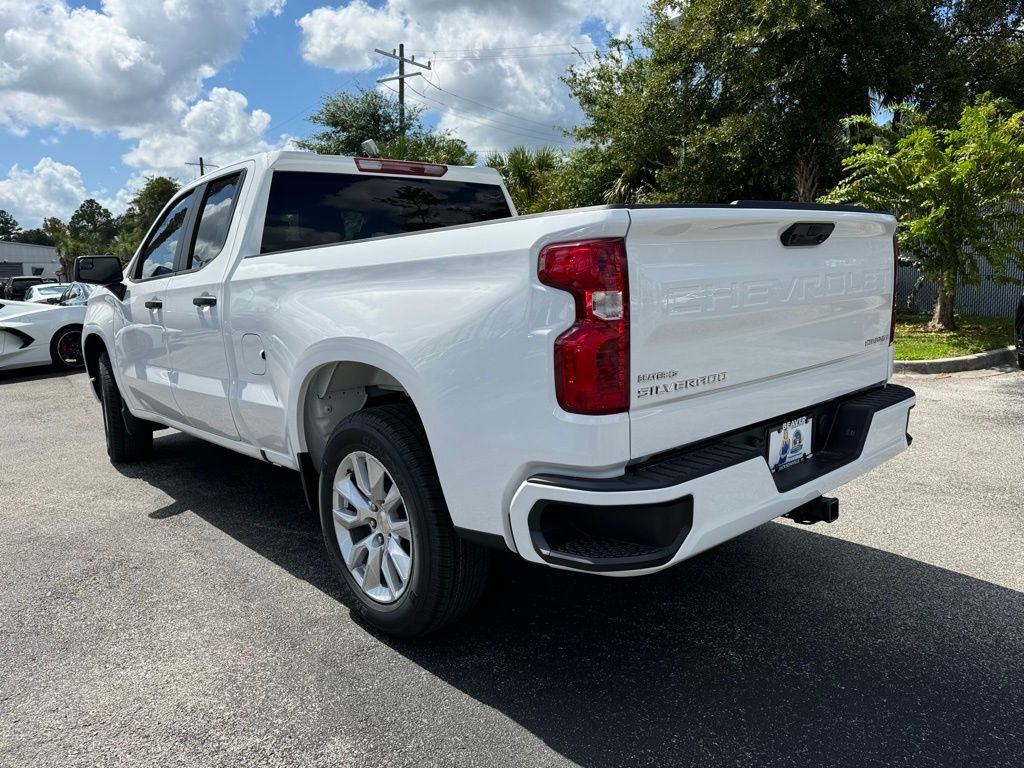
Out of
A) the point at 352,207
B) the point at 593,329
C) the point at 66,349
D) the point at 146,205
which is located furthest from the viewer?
the point at 146,205

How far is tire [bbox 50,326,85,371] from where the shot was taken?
458 inches

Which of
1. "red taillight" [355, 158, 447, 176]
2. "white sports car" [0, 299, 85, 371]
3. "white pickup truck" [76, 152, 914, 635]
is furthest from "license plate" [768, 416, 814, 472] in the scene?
"white sports car" [0, 299, 85, 371]

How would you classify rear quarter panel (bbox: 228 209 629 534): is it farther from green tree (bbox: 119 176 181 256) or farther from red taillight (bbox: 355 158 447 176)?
green tree (bbox: 119 176 181 256)

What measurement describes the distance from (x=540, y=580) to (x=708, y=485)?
1460 millimetres

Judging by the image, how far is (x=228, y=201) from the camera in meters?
4.01

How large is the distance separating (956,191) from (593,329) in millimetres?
9995

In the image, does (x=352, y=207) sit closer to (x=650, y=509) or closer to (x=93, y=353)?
(x=650, y=509)

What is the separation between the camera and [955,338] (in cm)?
1049

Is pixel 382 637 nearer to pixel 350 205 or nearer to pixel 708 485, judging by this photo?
pixel 708 485

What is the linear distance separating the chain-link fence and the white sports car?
13488 mm

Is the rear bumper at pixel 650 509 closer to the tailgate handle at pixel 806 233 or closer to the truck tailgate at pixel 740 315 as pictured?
the truck tailgate at pixel 740 315

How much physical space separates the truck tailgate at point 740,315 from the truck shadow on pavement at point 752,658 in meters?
0.88

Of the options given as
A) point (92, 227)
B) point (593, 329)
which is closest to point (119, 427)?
point (593, 329)

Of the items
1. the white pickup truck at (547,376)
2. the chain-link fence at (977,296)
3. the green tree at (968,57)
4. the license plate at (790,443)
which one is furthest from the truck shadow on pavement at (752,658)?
the green tree at (968,57)
